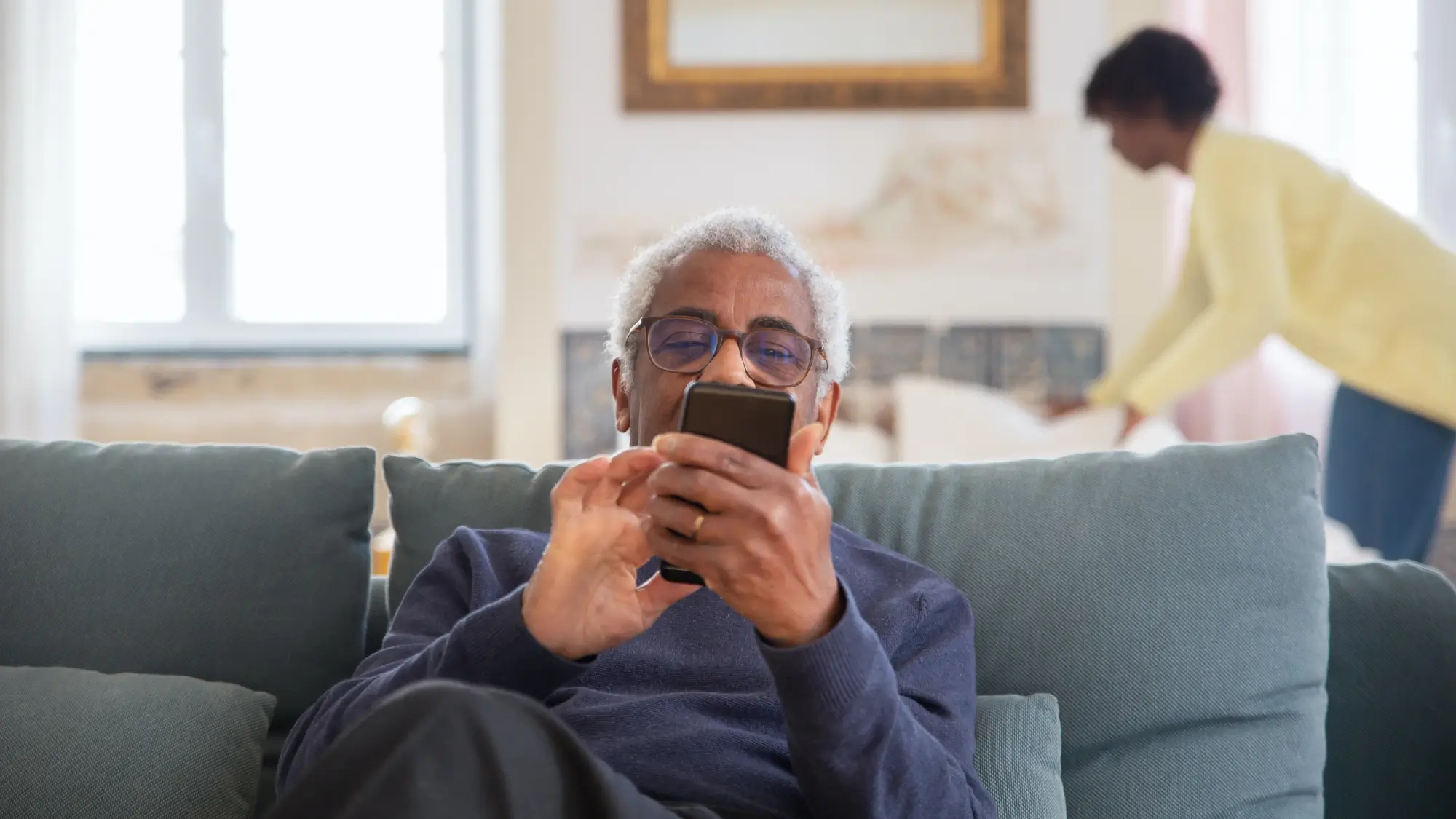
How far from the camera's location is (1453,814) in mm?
1341

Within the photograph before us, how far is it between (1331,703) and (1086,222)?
205cm

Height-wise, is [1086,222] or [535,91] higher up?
[535,91]

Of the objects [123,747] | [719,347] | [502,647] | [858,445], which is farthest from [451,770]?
[858,445]

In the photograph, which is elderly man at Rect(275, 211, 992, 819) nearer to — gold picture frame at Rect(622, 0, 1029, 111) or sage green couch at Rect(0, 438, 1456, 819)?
sage green couch at Rect(0, 438, 1456, 819)

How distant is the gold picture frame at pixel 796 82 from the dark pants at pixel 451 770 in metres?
2.67

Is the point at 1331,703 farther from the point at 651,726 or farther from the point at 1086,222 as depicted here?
the point at 1086,222

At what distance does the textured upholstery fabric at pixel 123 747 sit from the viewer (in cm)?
120

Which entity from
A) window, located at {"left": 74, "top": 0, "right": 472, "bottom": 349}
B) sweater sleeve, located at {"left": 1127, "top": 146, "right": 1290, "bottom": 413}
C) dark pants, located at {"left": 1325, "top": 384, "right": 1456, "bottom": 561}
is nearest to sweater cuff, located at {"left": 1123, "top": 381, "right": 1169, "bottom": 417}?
sweater sleeve, located at {"left": 1127, "top": 146, "right": 1290, "bottom": 413}

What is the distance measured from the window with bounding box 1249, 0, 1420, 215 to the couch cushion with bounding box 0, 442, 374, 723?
289 centimetres

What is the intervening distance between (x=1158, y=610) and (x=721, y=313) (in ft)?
1.88

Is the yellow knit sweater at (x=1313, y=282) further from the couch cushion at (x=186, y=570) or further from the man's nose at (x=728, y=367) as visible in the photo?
the couch cushion at (x=186, y=570)

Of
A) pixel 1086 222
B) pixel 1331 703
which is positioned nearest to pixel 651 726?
pixel 1331 703

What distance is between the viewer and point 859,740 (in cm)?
90

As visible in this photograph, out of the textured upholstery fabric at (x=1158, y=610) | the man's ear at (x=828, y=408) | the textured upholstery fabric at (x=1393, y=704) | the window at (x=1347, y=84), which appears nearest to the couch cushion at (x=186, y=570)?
the textured upholstery fabric at (x=1158, y=610)
